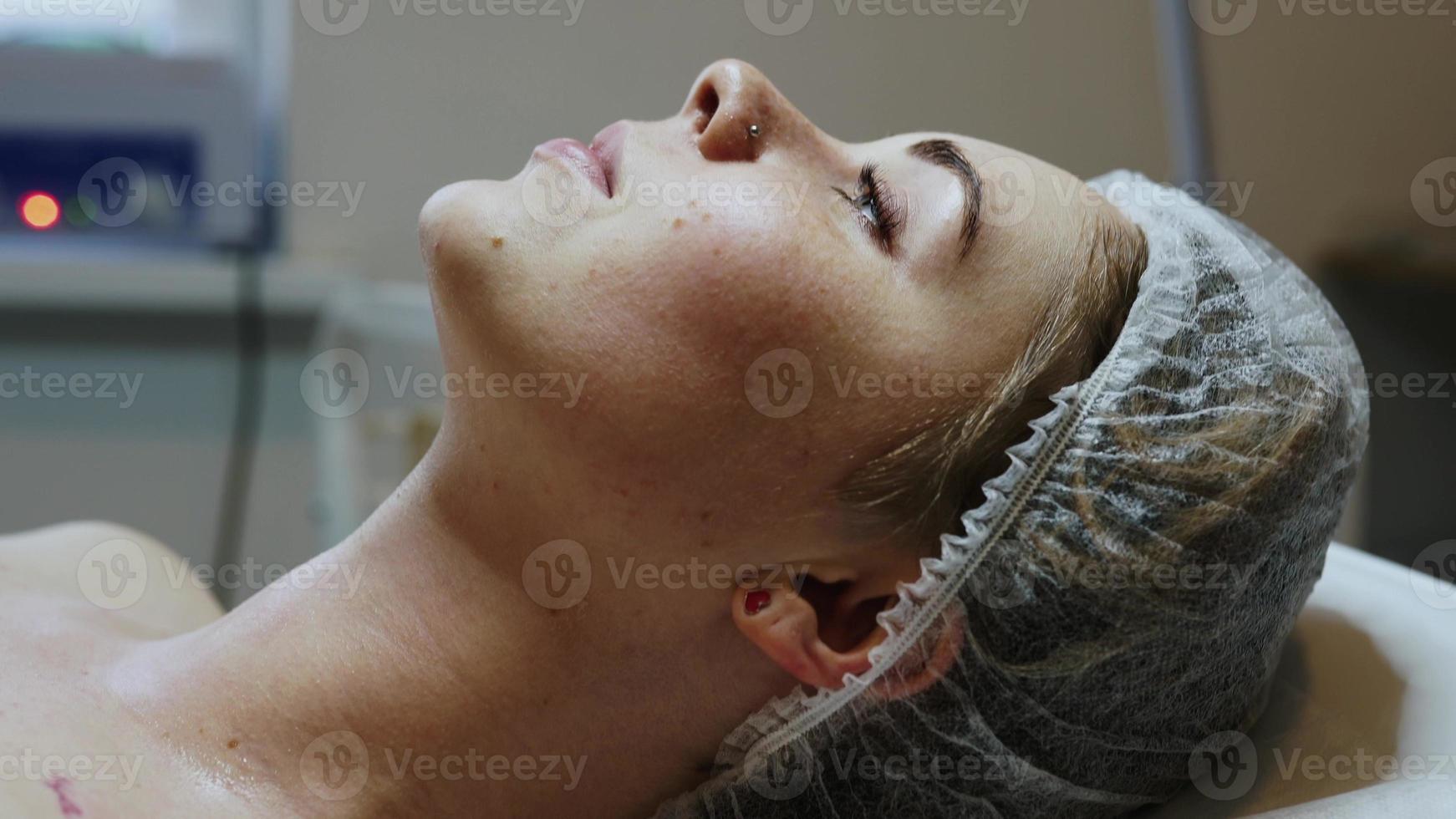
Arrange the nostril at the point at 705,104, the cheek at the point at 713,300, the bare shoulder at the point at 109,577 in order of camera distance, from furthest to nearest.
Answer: the bare shoulder at the point at 109,577 < the nostril at the point at 705,104 < the cheek at the point at 713,300

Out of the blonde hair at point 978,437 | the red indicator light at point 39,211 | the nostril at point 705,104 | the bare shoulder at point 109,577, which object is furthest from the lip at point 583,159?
the red indicator light at point 39,211

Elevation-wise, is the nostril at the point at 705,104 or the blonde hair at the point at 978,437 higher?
the nostril at the point at 705,104

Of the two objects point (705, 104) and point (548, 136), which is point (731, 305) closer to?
point (705, 104)

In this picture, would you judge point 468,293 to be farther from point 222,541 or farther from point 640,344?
point 222,541

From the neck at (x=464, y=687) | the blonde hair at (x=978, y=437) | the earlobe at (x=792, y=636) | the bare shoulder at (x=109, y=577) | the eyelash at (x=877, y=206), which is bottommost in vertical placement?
the bare shoulder at (x=109, y=577)

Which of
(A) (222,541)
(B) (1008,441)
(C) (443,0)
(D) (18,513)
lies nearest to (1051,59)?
(C) (443,0)

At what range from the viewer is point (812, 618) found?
1019mm

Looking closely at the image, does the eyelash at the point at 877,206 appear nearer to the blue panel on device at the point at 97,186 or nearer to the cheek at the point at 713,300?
the cheek at the point at 713,300

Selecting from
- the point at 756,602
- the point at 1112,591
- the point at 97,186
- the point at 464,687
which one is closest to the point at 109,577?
the point at 464,687

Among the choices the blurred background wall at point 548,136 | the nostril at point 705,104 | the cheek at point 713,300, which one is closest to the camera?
the cheek at point 713,300

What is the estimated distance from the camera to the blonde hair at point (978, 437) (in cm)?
99

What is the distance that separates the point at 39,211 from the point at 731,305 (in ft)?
5.27

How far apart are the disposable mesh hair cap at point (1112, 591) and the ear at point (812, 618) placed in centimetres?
3

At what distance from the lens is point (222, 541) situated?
2121mm
